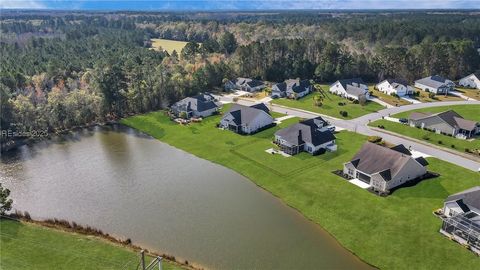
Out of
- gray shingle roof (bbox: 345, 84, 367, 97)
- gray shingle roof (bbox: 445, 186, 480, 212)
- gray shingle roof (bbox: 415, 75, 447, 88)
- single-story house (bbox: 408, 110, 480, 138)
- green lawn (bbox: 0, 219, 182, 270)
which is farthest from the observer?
gray shingle roof (bbox: 415, 75, 447, 88)

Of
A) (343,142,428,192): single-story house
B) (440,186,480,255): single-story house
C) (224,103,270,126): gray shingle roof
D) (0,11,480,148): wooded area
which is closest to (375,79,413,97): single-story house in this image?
(0,11,480,148): wooded area

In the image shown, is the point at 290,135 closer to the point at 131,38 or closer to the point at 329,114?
the point at 329,114

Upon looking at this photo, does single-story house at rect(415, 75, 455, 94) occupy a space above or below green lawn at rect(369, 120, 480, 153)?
above

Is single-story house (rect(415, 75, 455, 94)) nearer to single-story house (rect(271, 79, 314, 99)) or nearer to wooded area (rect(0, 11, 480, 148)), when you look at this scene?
wooded area (rect(0, 11, 480, 148))

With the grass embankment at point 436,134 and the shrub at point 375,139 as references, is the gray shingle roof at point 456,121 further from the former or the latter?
the shrub at point 375,139

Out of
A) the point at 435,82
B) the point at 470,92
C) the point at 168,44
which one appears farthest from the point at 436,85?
the point at 168,44

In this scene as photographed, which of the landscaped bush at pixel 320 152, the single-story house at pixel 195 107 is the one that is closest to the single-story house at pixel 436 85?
the landscaped bush at pixel 320 152

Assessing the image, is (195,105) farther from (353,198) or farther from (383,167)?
(353,198)
